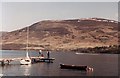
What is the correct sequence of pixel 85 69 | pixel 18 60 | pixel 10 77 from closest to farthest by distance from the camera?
pixel 10 77, pixel 85 69, pixel 18 60

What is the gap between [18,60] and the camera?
108 m

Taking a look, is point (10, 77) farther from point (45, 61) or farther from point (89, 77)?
point (45, 61)

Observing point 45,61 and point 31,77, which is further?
point 45,61

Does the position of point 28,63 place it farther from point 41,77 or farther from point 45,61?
point 41,77

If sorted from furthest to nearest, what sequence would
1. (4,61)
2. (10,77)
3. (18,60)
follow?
(18,60) → (4,61) → (10,77)

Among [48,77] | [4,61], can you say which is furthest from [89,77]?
[4,61]

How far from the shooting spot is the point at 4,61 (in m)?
93.4

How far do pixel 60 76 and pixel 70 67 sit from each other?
19785 millimetres

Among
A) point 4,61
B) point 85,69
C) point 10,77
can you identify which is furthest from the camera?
point 4,61

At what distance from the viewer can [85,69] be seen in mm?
80938

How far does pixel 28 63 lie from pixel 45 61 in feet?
37.7

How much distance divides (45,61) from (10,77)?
4825 centimetres

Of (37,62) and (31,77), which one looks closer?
(31,77)

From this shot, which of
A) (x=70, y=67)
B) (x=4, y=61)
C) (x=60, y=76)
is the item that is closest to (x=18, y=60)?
(x=4, y=61)
